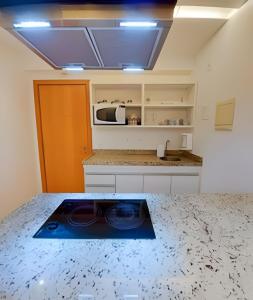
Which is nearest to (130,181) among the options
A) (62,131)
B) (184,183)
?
(184,183)

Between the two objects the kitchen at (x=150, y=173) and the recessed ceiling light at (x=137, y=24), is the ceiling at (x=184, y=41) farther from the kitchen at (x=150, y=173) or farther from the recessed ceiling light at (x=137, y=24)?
the recessed ceiling light at (x=137, y=24)

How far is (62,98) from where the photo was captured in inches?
113

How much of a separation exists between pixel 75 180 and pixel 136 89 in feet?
5.79

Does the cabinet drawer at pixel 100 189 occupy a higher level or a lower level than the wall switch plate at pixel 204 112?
lower

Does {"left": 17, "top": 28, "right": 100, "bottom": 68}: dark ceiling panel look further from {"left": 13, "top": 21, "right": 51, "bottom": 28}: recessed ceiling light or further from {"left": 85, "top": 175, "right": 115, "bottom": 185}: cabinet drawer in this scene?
{"left": 85, "top": 175, "right": 115, "bottom": 185}: cabinet drawer

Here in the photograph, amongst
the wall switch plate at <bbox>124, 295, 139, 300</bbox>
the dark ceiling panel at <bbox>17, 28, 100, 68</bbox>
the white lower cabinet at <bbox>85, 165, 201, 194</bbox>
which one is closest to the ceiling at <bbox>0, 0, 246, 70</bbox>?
the dark ceiling panel at <bbox>17, 28, 100, 68</bbox>

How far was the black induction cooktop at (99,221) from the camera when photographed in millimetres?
756

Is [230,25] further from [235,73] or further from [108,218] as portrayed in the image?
[108,218]

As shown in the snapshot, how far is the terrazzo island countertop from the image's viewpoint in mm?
498

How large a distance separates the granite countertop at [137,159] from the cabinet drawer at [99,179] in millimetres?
171

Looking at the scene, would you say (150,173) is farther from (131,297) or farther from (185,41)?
(131,297)

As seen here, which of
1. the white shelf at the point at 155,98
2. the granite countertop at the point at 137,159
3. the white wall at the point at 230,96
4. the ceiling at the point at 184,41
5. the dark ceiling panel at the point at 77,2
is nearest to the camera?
the dark ceiling panel at the point at 77,2

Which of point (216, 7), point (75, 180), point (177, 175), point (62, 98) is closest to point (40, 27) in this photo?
point (216, 7)

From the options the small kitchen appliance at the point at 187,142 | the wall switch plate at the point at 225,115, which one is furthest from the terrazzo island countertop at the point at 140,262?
the small kitchen appliance at the point at 187,142
